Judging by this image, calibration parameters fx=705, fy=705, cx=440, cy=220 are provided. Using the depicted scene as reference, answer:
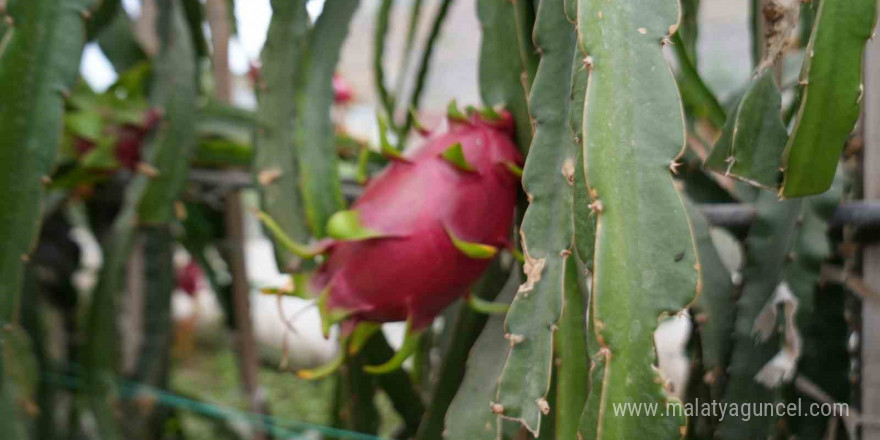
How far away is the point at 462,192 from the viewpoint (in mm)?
449

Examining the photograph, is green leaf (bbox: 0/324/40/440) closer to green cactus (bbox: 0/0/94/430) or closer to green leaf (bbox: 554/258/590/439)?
green cactus (bbox: 0/0/94/430)

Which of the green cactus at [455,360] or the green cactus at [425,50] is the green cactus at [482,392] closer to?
the green cactus at [455,360]

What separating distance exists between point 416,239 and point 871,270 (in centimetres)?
33

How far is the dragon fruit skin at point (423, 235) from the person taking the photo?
433 millimetres

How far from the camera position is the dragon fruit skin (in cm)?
43

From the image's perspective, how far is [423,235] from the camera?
0.43 metres

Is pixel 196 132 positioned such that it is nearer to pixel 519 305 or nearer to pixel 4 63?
pixel 4 63

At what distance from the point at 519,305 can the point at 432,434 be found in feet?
0.57

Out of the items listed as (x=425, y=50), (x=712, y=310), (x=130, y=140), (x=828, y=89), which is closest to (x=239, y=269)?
(x=130, y=140)

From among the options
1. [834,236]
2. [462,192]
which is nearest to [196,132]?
[462,192]

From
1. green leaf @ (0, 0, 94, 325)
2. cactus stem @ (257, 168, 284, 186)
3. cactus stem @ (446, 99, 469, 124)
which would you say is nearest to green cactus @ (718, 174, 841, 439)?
cactus stem @ (446, 99, 469, 124)

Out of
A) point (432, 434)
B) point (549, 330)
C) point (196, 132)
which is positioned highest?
point (196, 132)

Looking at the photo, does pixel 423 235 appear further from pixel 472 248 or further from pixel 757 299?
pixel 757 299

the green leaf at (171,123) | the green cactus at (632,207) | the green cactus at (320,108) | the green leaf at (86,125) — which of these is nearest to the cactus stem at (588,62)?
the green cactus at (632,207)
